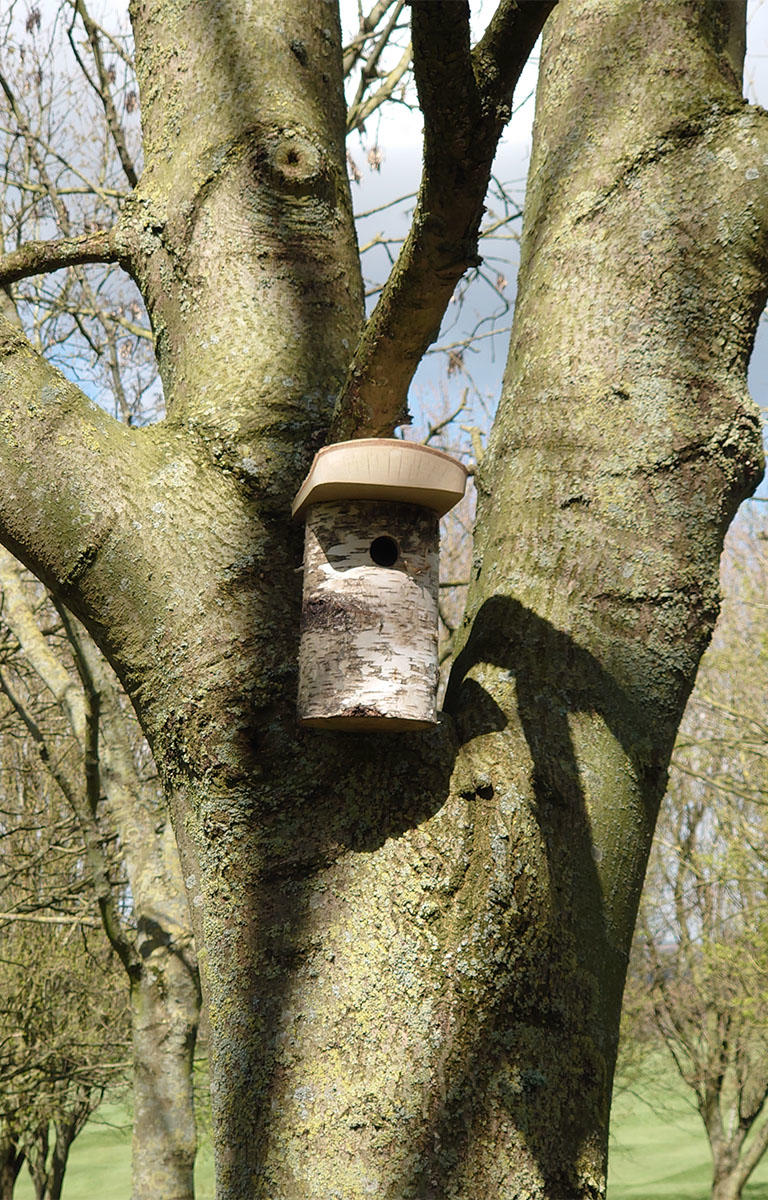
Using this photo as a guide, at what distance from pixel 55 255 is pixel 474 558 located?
0.94 meters

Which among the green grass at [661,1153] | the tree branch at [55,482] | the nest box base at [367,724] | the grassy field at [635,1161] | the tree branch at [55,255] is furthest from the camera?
the green grass at [661,1153]

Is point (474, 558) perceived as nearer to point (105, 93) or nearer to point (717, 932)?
point (105, 93)

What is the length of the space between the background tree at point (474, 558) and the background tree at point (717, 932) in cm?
1193

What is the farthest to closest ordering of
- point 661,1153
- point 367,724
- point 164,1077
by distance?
point 661,1153
point 164,1077
point 367,724

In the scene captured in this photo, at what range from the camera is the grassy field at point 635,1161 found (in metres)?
18.6

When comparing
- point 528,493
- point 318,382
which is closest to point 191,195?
point 318,382

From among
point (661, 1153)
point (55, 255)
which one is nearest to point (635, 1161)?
point (661, 1153)

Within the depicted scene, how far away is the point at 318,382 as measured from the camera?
174 centimetres

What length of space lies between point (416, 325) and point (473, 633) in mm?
455

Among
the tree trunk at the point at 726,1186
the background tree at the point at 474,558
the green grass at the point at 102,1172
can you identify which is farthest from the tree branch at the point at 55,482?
the tree trunk at the point at 726,1186

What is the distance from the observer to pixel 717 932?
17219 mm

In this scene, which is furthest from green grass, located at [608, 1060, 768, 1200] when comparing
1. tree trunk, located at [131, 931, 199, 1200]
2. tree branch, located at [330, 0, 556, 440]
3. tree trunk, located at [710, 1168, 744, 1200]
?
tree branch, located at [330, 0, 556, 440]

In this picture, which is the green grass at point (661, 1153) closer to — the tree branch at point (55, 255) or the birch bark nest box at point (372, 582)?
the birch bark nest box at point (372, 582)

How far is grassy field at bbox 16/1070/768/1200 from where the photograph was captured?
60.9 ft
